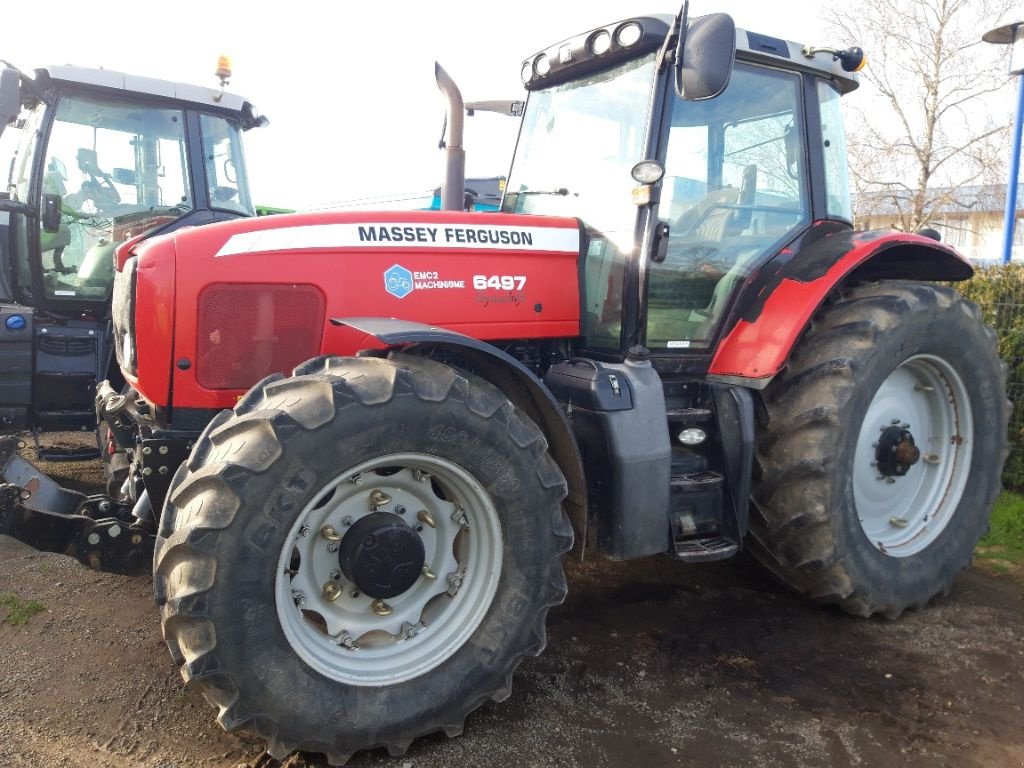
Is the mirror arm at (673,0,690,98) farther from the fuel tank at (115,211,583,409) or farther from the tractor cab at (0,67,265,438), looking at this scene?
→ the tractor cab at (0,67,265,438)

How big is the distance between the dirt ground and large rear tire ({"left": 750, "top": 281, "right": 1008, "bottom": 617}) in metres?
0.27

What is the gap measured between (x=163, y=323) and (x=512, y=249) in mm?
1320

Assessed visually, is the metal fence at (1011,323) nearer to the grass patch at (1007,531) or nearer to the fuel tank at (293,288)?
the grass patch at (1007,531)

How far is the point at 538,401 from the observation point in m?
2.97

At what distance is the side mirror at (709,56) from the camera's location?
2850 mm

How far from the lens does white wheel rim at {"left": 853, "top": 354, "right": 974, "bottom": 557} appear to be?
385 centimetres

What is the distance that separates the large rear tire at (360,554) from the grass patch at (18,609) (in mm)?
1611

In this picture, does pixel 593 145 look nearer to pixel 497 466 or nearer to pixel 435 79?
pixel 435 79

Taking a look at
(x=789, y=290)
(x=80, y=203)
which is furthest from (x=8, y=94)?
(x=789, y=290)

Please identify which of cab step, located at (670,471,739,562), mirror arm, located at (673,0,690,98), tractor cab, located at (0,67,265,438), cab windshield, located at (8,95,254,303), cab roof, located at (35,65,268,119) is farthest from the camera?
cab windshield, located at (8,95,254,303)

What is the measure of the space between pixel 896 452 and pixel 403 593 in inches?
93.3

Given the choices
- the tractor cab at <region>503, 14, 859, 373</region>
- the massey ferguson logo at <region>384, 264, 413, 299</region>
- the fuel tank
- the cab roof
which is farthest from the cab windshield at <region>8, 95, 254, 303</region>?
the massey ferguson logo at <region>384, 264, 413, 299</region>

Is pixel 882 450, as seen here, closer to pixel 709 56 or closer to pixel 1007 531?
pixel 1007 531

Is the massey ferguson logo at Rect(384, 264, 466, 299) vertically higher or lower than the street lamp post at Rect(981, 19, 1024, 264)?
lower
